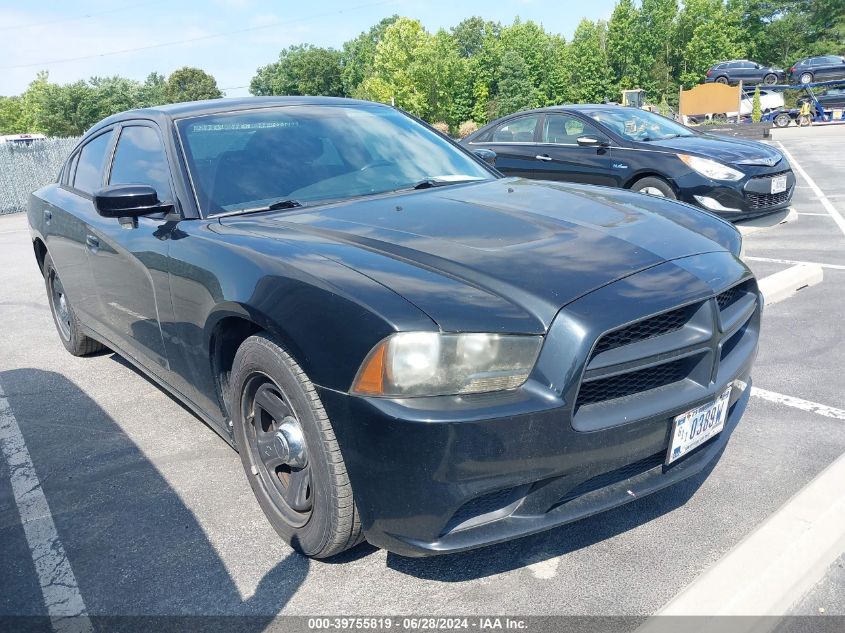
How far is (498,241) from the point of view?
8.33 ft

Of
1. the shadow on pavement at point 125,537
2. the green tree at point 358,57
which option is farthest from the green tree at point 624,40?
the shadow on pavement at point 125,537

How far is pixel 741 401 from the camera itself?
9.18 feet

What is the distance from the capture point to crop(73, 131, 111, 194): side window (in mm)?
4238

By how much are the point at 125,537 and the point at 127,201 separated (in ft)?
4.40

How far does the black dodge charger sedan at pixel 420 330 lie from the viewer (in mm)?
2018

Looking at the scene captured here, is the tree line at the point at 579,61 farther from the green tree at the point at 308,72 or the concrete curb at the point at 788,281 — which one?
the concrete curb at the point at 788,281

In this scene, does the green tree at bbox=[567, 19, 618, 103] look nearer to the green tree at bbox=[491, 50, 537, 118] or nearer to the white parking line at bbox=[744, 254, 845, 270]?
the green tree at bbox=[491, 50, 537, 118]

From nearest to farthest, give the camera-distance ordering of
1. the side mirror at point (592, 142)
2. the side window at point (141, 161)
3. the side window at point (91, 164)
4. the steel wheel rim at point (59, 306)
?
the side window at point (141, 161)
the side window at point (91, 164)
the steel wheel rim at point (59, 306)
the side mirror at point (592, 142)

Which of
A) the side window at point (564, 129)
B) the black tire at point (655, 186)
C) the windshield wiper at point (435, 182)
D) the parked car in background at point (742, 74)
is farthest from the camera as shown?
the parked car in background at point (742, 74)

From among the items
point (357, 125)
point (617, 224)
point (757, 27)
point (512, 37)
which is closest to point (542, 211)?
point (617, 224)

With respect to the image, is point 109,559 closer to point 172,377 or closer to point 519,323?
point 172,377

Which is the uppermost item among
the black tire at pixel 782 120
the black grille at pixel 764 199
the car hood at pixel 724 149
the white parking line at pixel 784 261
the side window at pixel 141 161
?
the side window at pixel 141 161

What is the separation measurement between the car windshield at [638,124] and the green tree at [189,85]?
98501mm

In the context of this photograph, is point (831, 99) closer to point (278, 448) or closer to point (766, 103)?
point (766, 103)
